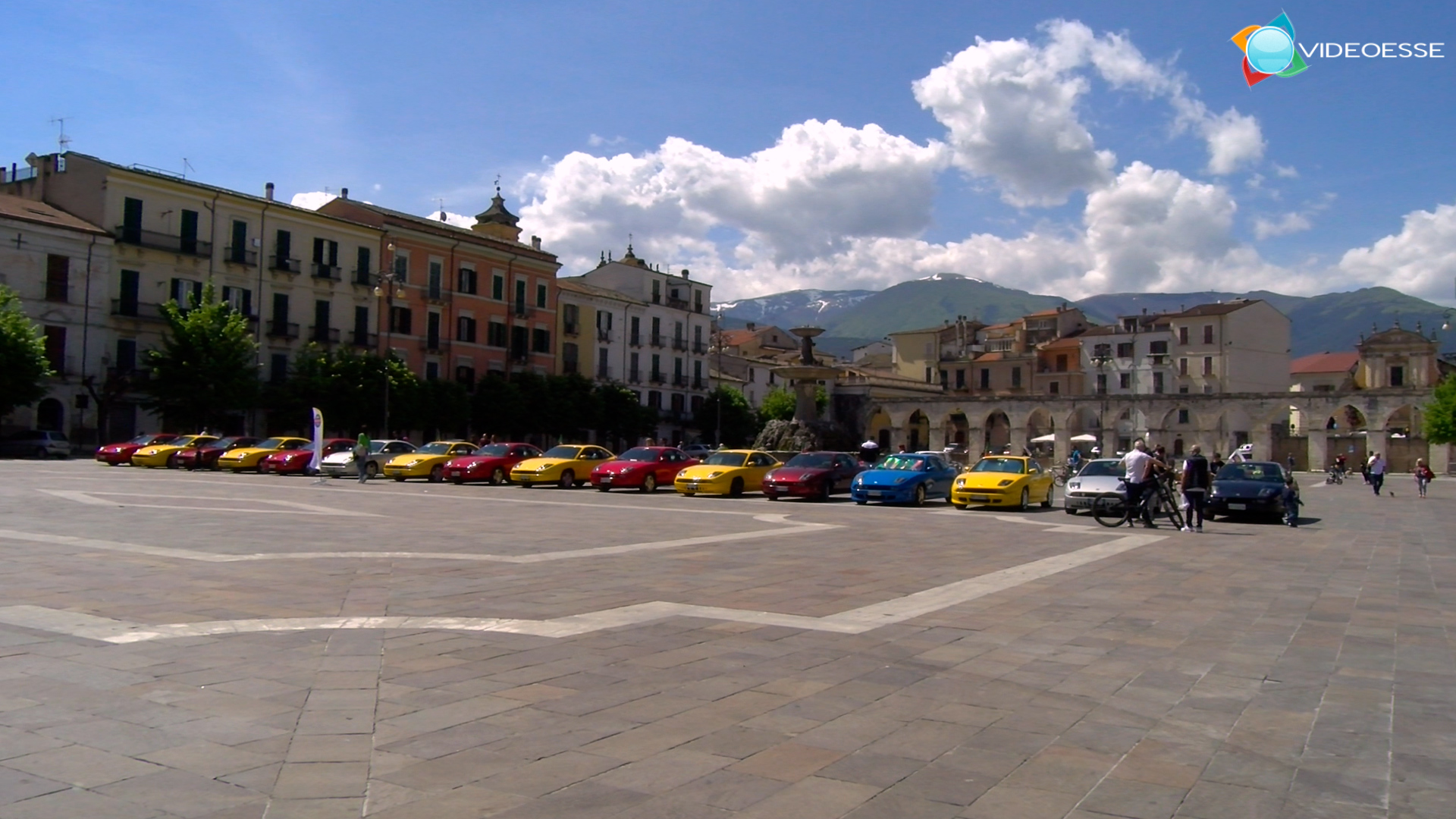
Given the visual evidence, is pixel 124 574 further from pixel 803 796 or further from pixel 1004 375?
pixel 1004 375

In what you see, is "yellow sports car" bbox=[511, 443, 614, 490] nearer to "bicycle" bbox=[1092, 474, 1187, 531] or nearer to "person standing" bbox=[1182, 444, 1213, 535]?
"bicycle" bbox=[1092, 474, 1187, 531]

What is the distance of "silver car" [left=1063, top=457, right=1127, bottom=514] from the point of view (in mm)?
23109

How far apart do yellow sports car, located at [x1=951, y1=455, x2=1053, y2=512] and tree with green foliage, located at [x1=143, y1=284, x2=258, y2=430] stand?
34194 mm

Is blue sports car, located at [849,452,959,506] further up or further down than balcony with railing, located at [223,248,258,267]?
further down

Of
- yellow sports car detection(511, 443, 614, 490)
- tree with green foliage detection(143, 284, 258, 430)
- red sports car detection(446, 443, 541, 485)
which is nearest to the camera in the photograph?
yellow sports car detection(511, 443, 614, 490)

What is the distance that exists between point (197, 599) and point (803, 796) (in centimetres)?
650

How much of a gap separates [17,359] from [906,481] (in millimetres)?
34325

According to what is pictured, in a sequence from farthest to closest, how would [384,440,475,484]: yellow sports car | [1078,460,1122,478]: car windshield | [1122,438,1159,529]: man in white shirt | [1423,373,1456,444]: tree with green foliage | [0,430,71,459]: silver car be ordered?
[1423,373,1456,444]: tree with green foliage < [0,430,71,459]: silver car < [384,440,475,484]: yellow sports car < [1078,460,1122,478]: car windshield < [1122,438,1159,529]: man in white shirt

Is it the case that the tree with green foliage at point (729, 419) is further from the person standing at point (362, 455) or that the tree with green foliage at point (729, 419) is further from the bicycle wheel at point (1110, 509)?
the bicycle wheel at point (1110, 509)

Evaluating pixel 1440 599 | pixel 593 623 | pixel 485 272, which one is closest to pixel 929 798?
pixel 593 623

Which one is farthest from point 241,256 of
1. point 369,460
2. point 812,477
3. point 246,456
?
point 812,477

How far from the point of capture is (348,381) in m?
51.1

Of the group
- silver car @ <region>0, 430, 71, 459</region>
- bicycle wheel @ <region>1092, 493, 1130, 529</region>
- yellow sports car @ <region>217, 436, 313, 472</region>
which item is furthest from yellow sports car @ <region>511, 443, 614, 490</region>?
silver car @ <region>0, 430, 71, 459</region>

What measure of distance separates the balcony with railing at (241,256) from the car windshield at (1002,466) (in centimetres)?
3944
